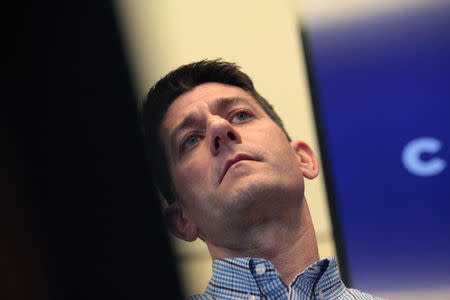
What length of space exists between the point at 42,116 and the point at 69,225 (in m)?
0.24

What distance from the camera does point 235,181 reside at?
109 cm

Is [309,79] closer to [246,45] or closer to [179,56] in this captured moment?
[246,45]

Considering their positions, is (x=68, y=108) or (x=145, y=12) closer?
(x=68, y=108)

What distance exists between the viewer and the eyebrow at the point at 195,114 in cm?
119

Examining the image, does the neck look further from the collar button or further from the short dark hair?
the short dark hair

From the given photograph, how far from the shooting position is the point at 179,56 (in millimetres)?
1349

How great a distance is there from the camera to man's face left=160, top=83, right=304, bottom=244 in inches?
43.0

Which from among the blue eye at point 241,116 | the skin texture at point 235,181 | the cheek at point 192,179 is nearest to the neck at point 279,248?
the skin texture at point 235,181

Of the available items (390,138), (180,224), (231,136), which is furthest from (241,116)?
(390,138)

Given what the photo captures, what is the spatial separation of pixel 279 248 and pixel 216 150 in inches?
8.9

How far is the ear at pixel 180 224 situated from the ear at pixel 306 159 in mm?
268

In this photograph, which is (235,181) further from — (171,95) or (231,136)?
(171,95)

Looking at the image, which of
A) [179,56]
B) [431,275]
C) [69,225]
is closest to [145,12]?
[179,56]

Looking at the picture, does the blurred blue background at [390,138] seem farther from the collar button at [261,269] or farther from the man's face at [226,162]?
the collar button at [261,269]
